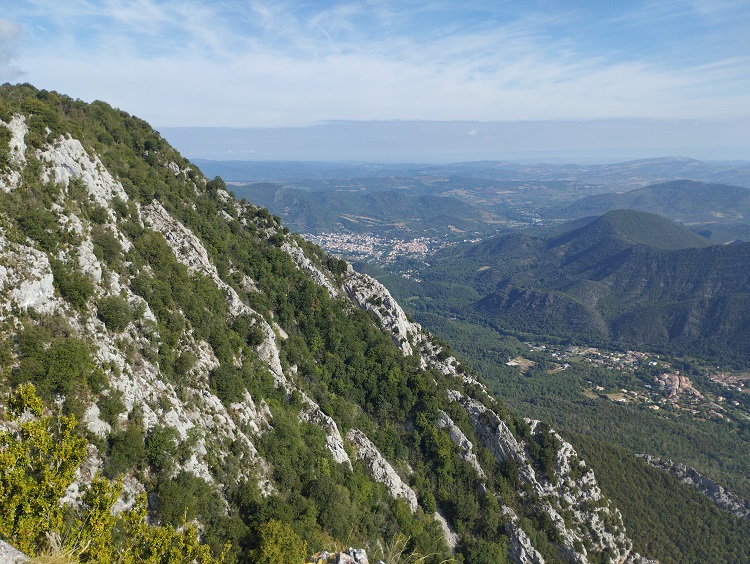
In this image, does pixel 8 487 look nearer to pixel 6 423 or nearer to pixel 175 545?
pixel 6 423

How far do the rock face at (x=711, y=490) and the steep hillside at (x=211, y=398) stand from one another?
3600 cm

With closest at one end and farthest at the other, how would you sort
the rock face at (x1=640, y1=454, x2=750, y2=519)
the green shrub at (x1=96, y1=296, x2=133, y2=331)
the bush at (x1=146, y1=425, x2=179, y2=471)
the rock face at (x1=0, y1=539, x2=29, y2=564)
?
the rock face at (x1=0, y1=539, x2=29, y2=564)
the bush at (x1=146, y1=425, x2=179, y2=471)
the green shrub at (x1=96, y1=296, x2=133, y2=331)
the rock face at (x1=640, y1=454, x2=750, y2=519)

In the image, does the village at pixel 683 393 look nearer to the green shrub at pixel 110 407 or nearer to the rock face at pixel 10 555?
→ the green shrub at pixel 110 407

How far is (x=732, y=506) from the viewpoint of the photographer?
278 feet

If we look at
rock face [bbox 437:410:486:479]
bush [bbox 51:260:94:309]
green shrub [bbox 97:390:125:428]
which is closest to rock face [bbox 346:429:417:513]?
rock face [bbox 437:410:486:479]

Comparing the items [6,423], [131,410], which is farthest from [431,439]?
[6,423]

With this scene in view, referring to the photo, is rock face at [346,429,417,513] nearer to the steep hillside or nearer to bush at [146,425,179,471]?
the steep hillside

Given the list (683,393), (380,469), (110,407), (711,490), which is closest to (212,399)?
(110,407)

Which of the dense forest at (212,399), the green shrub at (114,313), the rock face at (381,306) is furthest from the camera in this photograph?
the rock face at (381,306)

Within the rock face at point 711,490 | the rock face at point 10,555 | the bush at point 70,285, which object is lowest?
the rock face at point 711,490

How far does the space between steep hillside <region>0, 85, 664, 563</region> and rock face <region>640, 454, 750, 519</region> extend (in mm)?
35997

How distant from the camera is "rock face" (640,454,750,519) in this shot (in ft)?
277

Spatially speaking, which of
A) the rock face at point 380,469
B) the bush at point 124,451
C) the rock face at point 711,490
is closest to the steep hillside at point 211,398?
the bush at point 124,451

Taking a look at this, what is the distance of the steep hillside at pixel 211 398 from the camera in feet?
68.8
